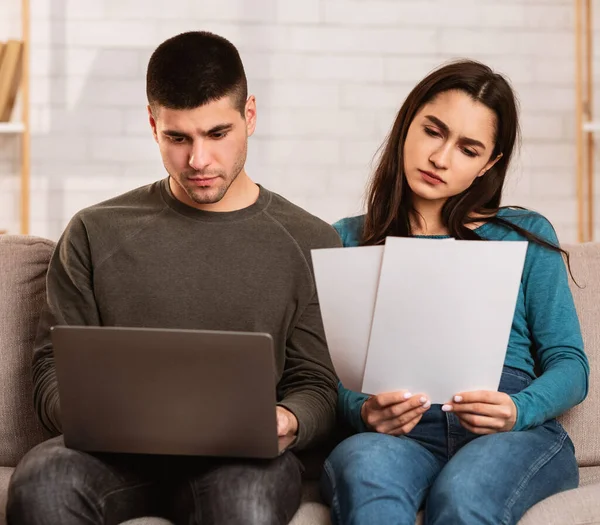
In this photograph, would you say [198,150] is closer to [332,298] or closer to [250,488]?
[332,298]

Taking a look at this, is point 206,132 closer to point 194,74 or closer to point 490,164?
point 194,74

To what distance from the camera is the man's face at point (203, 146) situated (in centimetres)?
161

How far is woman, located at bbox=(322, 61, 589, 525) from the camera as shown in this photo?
4.63 ft

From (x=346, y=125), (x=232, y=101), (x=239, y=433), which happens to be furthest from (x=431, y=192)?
(x=346, y=125)

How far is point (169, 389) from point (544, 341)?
0.76m

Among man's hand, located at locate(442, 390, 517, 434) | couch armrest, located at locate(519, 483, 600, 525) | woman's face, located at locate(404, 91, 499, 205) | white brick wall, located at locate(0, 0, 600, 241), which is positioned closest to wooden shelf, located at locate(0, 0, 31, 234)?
white brick wall, located at locate(0, 0, 600, 241)

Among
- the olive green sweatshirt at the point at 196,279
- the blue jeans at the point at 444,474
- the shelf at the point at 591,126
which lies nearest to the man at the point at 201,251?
the olive green sweatshirt at the point at 196,279

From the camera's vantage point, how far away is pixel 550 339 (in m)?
1.68

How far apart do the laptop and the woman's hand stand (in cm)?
23

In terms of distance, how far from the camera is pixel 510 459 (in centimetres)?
146

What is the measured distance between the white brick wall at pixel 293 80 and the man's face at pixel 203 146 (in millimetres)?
1687

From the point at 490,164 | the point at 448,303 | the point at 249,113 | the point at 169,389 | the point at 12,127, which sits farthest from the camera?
the point at 12,127

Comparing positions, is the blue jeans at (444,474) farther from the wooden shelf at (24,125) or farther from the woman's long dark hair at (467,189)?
the wooden shelf at (24,125)

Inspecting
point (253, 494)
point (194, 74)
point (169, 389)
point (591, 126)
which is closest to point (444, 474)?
point (253, 494)
